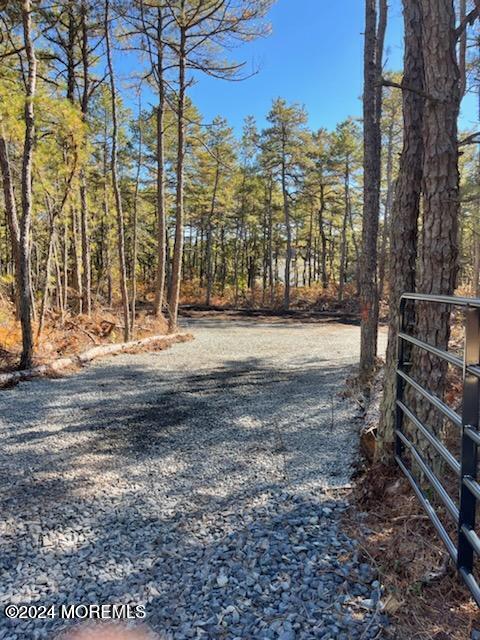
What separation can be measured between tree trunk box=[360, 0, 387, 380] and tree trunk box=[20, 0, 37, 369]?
461cm

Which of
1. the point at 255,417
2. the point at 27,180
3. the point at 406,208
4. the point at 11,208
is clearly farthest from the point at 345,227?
the point at 406,208

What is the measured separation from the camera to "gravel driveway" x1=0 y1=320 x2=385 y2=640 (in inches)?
63.6

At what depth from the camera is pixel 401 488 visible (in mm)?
2389

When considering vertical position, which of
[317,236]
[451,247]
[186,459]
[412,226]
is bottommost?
[186,459]

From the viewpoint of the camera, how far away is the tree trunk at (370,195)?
5402 millimetres

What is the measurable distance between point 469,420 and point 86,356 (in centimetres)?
669

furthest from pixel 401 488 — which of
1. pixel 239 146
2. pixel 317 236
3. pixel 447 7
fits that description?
pixel 317 236

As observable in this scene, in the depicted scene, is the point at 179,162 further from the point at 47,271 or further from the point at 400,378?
the point at 400,378

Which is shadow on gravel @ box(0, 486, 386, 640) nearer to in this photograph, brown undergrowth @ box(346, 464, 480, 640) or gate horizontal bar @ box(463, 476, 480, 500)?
brown undergrowth @ box(346, 464, 480, 640)

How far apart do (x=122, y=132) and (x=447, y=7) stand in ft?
49.0

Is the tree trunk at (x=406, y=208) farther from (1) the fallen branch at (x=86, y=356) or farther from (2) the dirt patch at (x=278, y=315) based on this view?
(2) the dirt patch at (x=278, y=315)

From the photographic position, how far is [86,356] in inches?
277

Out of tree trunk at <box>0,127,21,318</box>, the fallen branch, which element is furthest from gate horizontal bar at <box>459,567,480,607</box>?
tree trunk at <box>0,127,21,318</box>

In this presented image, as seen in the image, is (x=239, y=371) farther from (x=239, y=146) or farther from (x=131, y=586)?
(x=239, y=146)
